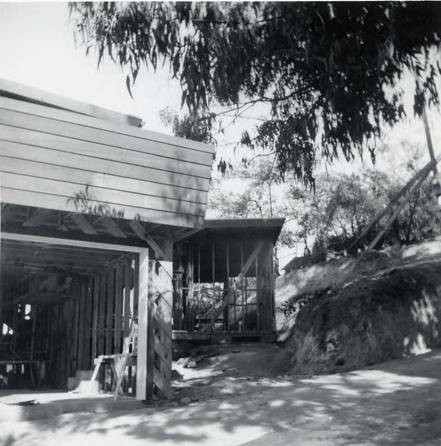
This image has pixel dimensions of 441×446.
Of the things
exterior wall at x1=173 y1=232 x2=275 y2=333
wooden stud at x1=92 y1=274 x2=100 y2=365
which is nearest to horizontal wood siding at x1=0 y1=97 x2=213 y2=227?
wooden stud at x1=92 y1=274 x2=100 y2=365

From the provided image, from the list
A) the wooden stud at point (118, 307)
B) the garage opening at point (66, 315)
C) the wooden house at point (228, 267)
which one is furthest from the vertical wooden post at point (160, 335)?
the wooden house at point (228, 267)

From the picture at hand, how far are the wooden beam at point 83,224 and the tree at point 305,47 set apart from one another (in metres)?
2.45

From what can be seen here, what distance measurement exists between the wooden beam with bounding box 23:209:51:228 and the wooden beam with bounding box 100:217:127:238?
2.82 ft

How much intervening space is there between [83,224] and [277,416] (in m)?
4.03

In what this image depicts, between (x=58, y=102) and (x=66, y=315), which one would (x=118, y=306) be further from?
(x=58, y=102)

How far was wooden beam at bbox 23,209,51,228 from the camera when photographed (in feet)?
25.4

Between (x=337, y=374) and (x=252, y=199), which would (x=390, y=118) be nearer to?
(x=337, y=374)

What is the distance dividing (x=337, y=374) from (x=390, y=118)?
4.68 m

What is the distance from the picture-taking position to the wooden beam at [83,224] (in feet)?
26.4

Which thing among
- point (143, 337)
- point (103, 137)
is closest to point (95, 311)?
point (143, 337)

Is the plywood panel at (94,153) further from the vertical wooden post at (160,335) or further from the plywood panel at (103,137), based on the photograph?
the vertical wooden post at (160,335)

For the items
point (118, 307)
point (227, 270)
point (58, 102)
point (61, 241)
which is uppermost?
point (58, 102)

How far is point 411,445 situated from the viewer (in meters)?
5.06

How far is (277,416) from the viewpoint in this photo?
6.59m
